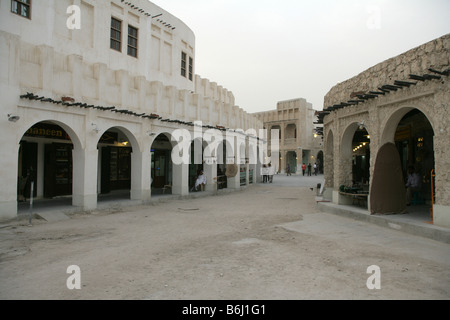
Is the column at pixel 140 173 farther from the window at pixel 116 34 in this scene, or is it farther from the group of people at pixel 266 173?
the group of people at pixel 266 173

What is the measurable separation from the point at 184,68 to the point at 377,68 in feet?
44.9

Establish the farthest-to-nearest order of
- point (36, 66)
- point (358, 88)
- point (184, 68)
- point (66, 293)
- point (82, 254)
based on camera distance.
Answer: point (184, 68), point (358, 88), point (36, 66), point (82, 254), point (66, 293)

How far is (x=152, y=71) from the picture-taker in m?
18.2

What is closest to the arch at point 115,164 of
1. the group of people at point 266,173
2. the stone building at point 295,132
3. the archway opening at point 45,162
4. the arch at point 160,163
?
the archway opening at point 45,162

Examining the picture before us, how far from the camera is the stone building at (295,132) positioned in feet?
153

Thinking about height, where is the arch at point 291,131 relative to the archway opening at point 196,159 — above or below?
above

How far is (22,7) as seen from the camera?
40.1ft

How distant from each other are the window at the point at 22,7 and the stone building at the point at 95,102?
0.13 ft

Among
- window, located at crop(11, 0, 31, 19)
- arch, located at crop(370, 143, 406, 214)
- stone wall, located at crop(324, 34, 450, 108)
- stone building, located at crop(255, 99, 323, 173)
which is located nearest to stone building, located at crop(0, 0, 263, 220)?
window, located at crop(11, 0, 31, 19)

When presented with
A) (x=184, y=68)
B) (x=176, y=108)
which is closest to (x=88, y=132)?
(x=176, y=108)

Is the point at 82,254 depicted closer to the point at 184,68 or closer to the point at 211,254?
the point at 211,254

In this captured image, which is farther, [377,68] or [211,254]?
[377,68]

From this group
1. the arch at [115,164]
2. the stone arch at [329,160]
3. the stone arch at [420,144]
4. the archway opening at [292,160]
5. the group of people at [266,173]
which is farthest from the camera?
the archway opening at [292,160]

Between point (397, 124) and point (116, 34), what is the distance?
14188mm
